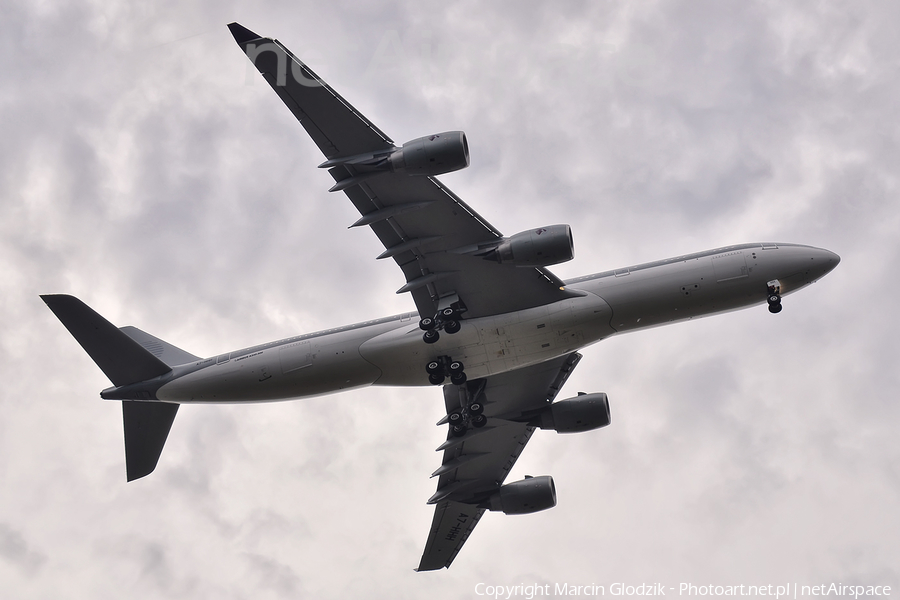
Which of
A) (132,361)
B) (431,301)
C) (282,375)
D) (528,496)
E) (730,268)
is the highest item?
(730,268)

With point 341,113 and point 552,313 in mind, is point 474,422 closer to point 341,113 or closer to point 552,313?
point 552,313

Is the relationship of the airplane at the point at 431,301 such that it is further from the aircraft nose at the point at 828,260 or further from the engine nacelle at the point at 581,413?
the engine nacelle at the point at 581,413

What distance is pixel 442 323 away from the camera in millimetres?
34688

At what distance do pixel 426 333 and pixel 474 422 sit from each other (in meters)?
6.51

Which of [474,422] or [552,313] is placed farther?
[474,422]

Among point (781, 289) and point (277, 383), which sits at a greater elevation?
point (781, 289)

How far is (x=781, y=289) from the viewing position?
34.1 m

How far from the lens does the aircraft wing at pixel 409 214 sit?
2919cm

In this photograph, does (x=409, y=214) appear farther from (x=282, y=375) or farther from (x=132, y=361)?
(x=132, y=361)

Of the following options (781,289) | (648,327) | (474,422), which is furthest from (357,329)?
(781,289)

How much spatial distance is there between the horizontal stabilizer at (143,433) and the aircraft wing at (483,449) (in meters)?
13.9

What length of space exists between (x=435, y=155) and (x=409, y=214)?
14.0 feet

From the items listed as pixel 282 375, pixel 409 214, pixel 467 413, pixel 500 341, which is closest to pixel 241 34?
pixel 409 214

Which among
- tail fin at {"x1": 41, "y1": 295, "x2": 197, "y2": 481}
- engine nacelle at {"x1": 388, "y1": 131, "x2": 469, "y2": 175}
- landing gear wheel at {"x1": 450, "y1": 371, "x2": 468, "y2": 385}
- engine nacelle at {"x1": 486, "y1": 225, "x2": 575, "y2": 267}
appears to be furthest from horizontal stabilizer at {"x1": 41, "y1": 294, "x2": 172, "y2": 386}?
engine nacelle at {"x1": 486, "y1": 225, "x2": 575, "y2": 267}
